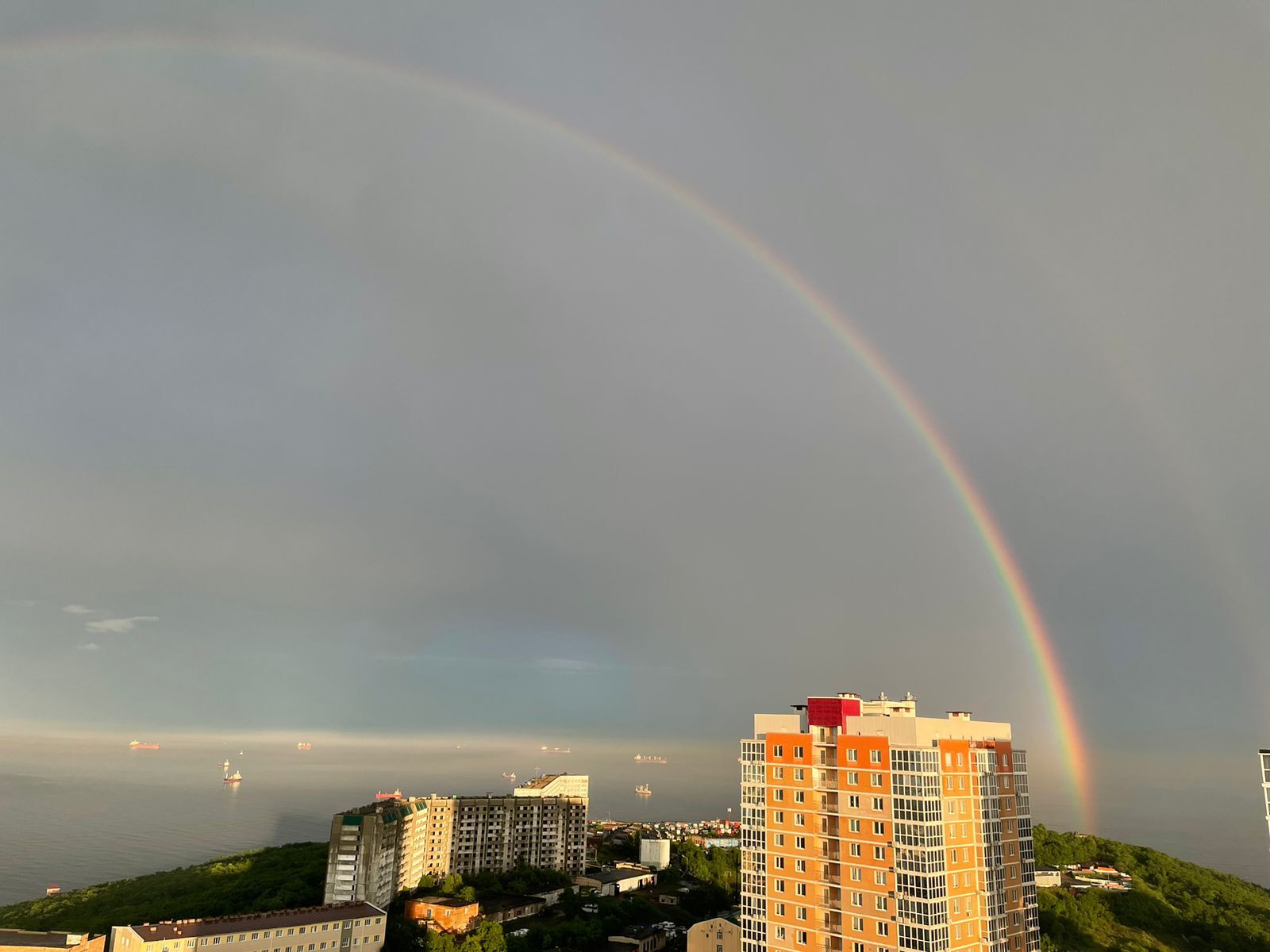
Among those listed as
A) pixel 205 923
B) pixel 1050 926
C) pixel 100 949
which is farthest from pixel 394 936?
pixel 1050 926

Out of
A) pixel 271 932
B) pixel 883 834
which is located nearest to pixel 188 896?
pixel 271 932

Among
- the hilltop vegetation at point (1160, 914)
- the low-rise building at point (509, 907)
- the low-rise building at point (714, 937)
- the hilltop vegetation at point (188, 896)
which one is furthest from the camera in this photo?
the low-rise building at point (509, 907)

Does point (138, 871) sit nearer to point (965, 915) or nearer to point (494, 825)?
point (494, 825)

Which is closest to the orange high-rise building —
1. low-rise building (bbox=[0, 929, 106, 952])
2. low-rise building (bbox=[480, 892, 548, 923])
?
low-rise building (bbox=[480, 892, 548, 923])

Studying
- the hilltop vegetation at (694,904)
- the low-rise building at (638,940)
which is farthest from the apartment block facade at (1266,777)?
the low-rise building at (638,940)

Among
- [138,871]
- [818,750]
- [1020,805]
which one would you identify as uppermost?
[818,750]

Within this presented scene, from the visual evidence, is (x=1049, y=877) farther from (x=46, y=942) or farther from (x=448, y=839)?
(x=46, y=942)

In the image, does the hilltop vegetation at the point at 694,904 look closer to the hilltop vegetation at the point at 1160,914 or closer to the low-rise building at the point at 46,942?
the hilltop vegetation at the point at 1160,914
